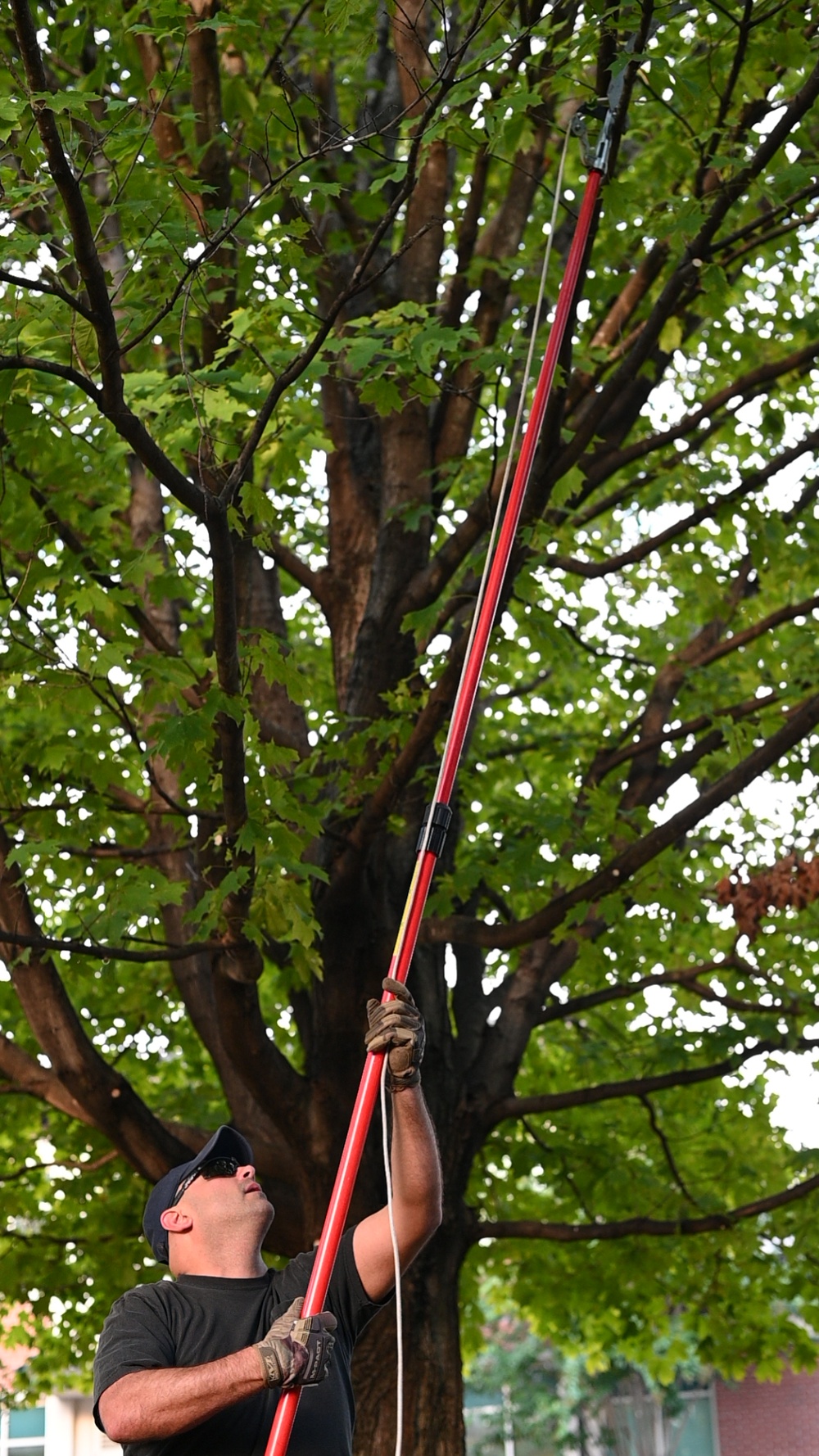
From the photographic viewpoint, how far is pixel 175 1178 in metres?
3.44

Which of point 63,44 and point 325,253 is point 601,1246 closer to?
point 325,253

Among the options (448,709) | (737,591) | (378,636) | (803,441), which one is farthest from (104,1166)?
(803,441)

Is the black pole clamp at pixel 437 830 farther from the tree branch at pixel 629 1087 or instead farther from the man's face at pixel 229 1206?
the tree branch at pixel 629 1087

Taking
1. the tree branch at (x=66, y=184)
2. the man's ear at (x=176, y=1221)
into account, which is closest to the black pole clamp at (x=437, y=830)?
the man's ear at (x=176, y=1221)

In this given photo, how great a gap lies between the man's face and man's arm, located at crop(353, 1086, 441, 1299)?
0.78 ft

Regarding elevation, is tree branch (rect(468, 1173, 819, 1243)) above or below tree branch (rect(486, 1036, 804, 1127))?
below

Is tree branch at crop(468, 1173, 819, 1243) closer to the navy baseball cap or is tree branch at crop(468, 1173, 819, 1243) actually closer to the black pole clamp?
the navy baseball cap

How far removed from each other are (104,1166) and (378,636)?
11.3 ft

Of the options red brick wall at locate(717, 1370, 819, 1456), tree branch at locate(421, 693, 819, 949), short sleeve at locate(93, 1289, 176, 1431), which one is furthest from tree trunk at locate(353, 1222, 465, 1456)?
red brick wall at locate(717, 1370, 819, 1456)

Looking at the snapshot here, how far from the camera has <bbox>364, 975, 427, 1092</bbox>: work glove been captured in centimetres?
310

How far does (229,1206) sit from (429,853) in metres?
0.86

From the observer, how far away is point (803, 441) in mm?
6812

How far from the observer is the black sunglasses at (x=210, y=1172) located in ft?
11.1

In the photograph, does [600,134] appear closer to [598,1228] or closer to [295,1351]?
[295,1351]
